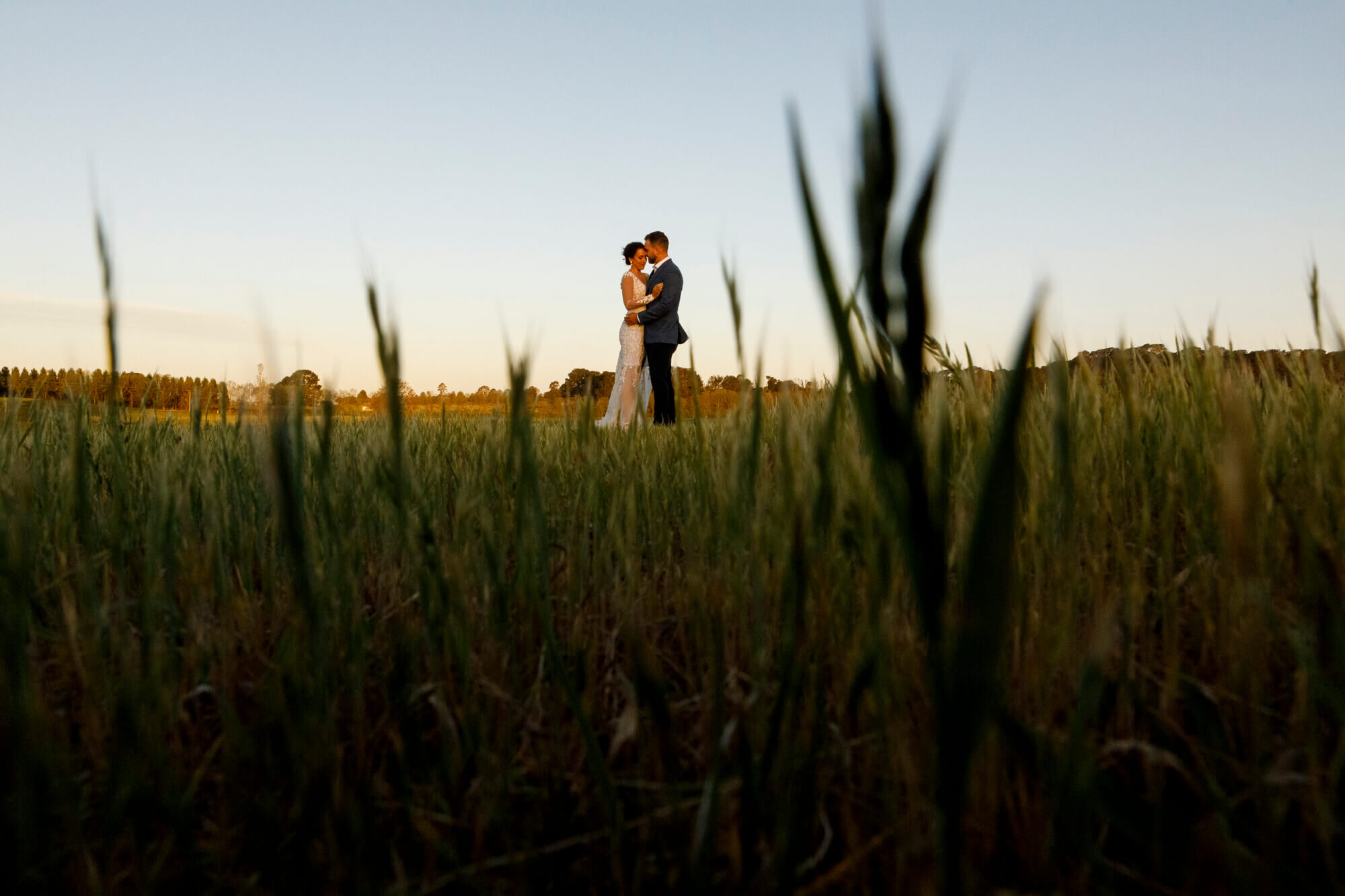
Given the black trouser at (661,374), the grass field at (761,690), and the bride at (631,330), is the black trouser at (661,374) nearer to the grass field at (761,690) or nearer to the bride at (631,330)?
the bride at (631,330)

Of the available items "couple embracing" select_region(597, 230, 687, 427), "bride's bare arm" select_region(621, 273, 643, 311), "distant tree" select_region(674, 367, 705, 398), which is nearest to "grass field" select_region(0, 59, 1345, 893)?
"distant tree" select_region(674, 367, 705, 398)

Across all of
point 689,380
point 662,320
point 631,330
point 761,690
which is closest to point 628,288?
point 631,330

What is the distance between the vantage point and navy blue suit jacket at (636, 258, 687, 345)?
26.6 feet

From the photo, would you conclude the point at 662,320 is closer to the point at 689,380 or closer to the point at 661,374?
the point at 661,374

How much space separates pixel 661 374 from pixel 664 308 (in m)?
0.66

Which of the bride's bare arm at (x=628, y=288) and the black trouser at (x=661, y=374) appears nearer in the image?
the black trouser at (x=661, y=374)

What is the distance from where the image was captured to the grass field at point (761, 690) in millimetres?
367

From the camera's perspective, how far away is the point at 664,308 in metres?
8.13

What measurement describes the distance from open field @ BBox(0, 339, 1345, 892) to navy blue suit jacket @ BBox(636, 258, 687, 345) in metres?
6.95

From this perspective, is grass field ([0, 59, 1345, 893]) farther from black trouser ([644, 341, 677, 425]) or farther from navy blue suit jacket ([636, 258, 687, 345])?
navy blue suit jacket ([636, 258, 687, 345])

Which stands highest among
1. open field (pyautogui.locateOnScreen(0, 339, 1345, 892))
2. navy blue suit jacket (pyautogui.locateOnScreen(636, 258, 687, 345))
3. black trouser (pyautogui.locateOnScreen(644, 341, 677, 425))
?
navy blue suit jacket (pyautogui.locateOnScreen(636, 258, 687, 345))

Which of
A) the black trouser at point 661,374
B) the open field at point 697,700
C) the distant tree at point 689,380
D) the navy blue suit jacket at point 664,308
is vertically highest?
the navy blue suit jacket at point 664,308

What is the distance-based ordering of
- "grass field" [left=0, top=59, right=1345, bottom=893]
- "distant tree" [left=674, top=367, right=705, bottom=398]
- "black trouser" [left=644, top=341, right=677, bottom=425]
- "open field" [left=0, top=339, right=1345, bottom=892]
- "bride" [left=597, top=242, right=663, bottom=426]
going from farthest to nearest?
"bride" [left=597, top=242, right=663, bottom=426] → "black trouser" [left=644, top=341, right=677, bottom=425] → "distant tree" [left=674, top=367, right=705, bottom=398] → "open field" [left=0, top=339, right=1345, bottom=892] → "grass field" [left=0, top=59, right=1345, bottom=893]

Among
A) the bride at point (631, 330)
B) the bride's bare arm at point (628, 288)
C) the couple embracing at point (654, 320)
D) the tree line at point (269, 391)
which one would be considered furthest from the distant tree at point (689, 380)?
the bride's bare arm at point (628, 288)
